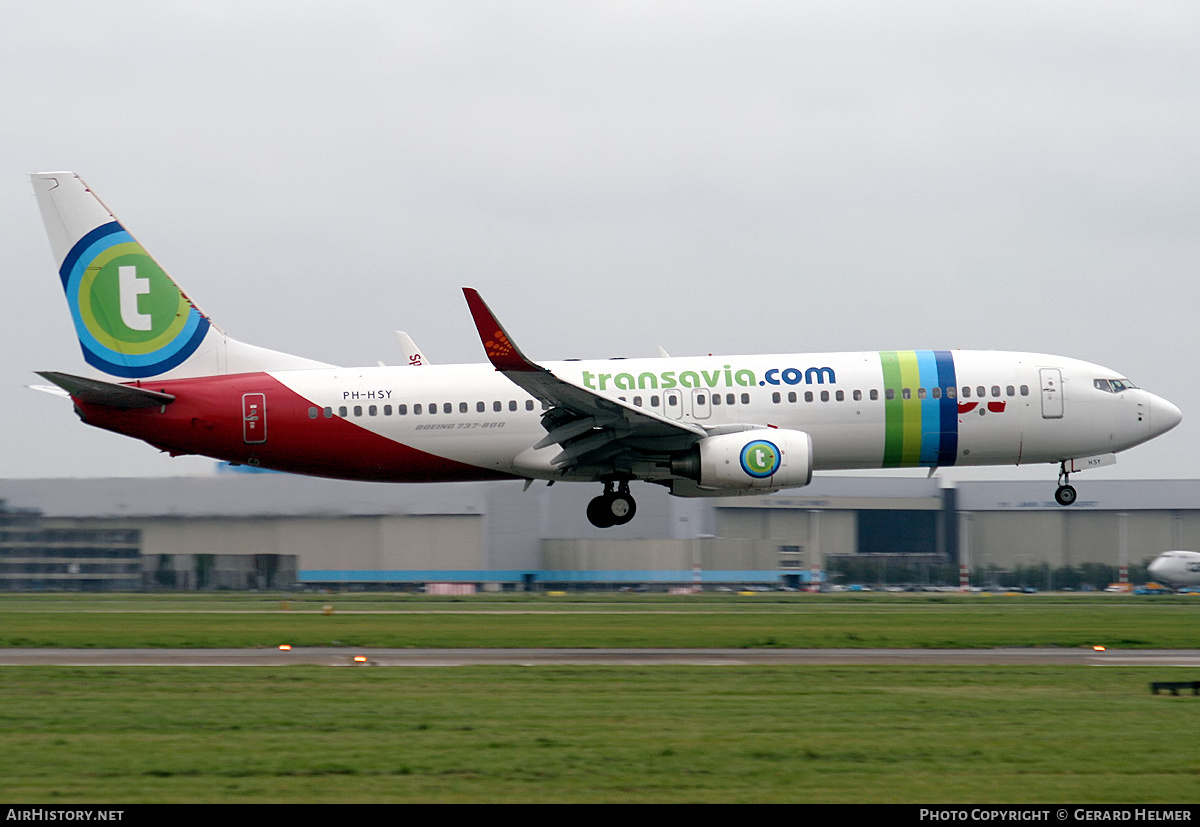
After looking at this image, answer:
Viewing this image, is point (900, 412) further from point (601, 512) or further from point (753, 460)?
point (601, 512)

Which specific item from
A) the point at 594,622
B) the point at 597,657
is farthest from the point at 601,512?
the point at 597,657

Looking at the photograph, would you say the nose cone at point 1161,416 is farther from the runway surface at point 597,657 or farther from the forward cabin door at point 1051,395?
the runway surface at point 597,657

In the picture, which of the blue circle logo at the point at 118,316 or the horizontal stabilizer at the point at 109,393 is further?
the blue circle logo at the point at 118,316

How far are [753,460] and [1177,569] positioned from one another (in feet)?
132

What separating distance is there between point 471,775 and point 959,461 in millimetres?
22324

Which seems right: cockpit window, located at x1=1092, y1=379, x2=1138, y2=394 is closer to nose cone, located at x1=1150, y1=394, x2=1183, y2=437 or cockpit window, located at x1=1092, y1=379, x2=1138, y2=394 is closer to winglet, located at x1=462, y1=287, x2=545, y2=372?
nose cone, located at x1=1150, y1=394, x2=1183, y2=437

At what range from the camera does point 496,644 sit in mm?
26016

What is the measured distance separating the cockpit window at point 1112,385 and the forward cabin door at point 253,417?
19.9 meters

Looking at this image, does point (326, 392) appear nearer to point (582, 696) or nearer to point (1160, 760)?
point (582, 696)

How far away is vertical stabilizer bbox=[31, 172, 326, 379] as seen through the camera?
32625 millimetres

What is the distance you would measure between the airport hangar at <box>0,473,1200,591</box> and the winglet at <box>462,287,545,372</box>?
22242 millimetres

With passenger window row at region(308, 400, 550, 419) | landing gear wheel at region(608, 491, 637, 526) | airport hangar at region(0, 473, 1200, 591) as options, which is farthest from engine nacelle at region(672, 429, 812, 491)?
airport hangar at region(0, 473, 1200, 591)

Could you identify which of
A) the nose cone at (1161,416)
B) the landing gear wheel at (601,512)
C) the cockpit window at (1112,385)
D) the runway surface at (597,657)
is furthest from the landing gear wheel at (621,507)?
the nose cone at (1161,416)

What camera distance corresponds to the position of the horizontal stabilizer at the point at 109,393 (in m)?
30.1
